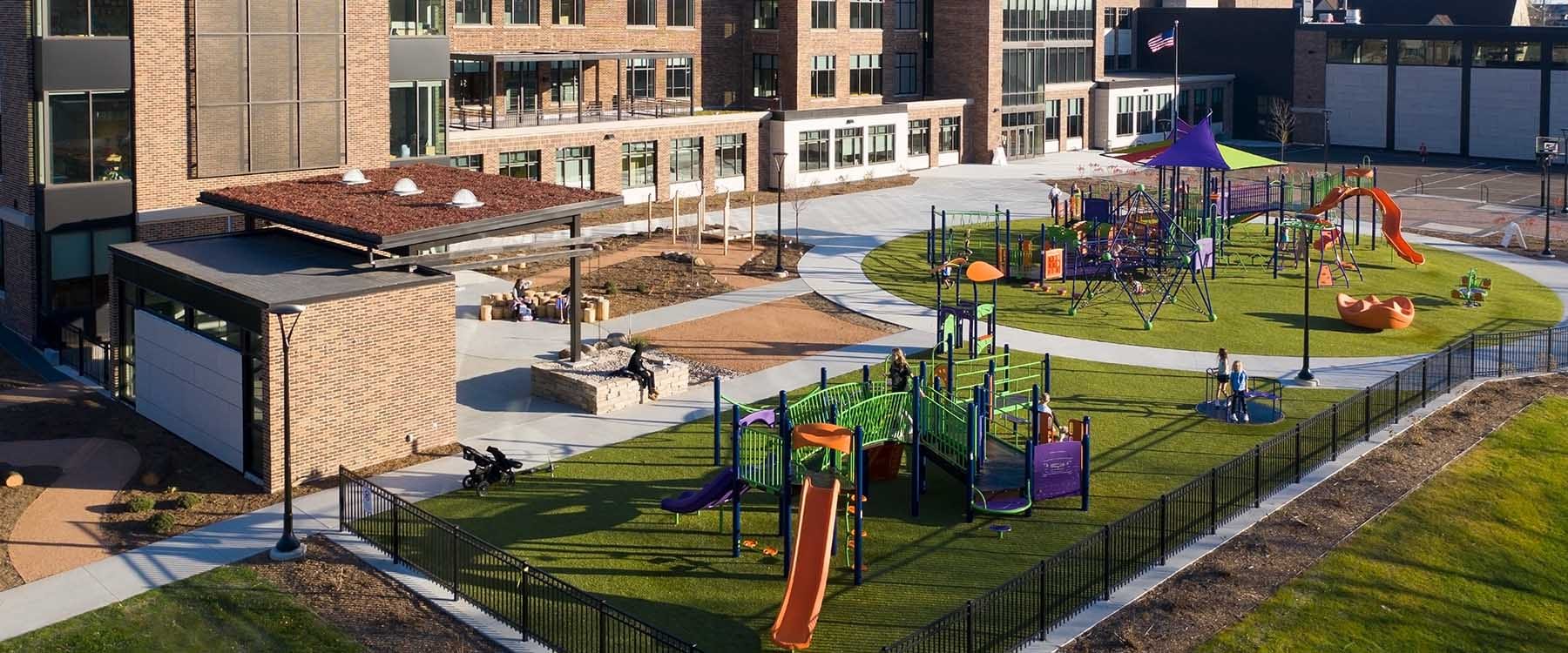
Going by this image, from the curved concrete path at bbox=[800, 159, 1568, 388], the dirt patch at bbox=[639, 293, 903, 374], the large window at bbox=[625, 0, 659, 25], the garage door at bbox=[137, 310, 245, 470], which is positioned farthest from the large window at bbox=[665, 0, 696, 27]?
the garage door at bbox=[137, 310, 245, 470]

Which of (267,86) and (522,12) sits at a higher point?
(522,12)

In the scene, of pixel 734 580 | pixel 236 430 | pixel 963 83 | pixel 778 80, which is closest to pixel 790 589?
pixel 734 580

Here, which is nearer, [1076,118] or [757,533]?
[757,533]

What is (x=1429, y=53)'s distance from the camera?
88562 mm

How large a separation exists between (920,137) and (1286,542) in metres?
53.8

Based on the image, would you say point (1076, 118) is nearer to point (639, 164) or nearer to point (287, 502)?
point (639, 164)

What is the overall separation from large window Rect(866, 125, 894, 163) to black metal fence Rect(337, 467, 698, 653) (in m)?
49.8

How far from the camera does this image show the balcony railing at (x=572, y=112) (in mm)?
58831

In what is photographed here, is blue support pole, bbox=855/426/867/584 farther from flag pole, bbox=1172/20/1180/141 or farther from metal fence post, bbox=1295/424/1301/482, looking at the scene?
flag pole, bbox=1172/20/1180/141

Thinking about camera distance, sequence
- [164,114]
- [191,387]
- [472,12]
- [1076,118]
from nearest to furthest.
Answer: [191,387]
[164,114]
[472,12]
[1076,118]

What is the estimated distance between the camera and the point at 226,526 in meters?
26.5

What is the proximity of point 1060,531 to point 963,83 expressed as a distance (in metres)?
57.4

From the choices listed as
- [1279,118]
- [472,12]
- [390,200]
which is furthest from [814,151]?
[390,200]

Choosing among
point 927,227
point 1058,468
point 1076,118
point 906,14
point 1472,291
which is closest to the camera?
point 1058,468
